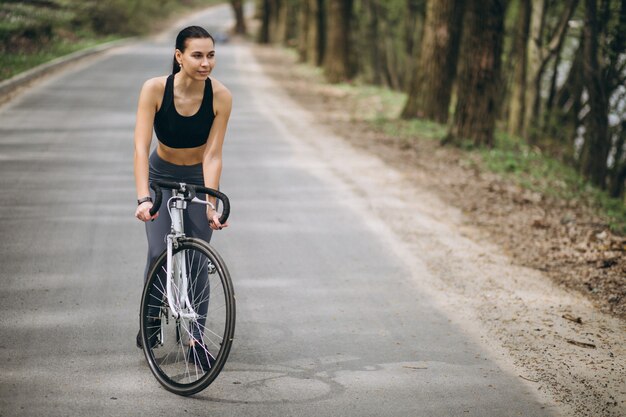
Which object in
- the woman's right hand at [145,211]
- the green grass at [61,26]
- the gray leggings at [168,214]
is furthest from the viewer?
the green grass at [61,26]

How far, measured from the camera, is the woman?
4.71 m

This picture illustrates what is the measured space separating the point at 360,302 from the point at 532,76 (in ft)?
58.6

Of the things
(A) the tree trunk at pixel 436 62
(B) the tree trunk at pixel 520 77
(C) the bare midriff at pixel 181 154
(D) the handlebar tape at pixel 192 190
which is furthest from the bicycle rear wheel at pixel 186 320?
(B) the tree trunk at pixel 520 77

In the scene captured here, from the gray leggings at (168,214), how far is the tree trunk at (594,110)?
1167 cm

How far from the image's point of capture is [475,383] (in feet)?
16.9

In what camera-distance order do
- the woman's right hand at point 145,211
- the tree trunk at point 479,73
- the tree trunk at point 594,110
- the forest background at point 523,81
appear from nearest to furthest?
the woman's right hand at point 145,211 < the tree trunk at point 479,73 < the forest background at point 523,81 < the tree trunk at point 594,110

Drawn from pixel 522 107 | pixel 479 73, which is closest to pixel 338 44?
pixel 522 107

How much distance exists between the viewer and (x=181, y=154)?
505 centimetres

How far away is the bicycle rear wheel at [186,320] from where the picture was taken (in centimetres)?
459

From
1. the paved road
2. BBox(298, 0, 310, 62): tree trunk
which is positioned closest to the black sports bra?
the paved road

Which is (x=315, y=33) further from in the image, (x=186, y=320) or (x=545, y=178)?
(x=186, y=320)

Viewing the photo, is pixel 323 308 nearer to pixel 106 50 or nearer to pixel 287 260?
pixel 287 260

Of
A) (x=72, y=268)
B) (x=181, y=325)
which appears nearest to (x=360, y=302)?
(x=181, y=325)

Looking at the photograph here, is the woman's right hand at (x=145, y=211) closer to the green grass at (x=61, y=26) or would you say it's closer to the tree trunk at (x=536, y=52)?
the green grass at (x=61, y=26)
